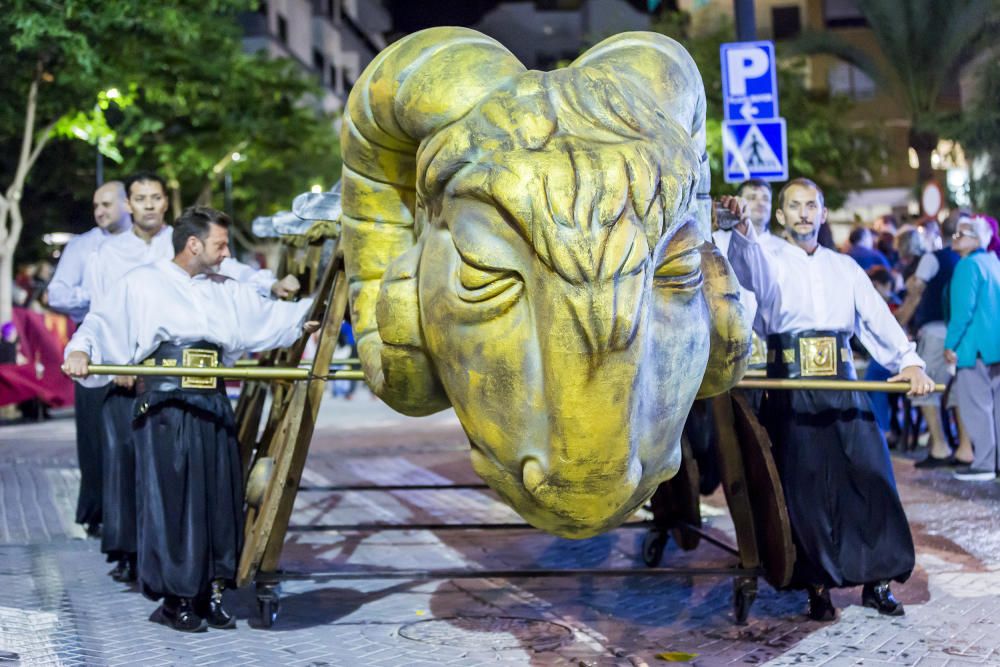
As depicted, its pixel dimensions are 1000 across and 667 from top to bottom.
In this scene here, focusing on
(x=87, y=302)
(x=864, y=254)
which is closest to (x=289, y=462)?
(x=87, y=302)

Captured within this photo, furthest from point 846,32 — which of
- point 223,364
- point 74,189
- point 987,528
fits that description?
point 223,364

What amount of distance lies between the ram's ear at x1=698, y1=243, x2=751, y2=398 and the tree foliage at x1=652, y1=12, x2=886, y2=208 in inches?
790

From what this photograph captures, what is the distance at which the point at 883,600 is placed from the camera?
5.76 meters

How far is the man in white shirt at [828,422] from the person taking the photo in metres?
5.61

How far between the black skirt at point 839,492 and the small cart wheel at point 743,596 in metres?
0.27

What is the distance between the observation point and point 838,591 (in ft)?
20.7

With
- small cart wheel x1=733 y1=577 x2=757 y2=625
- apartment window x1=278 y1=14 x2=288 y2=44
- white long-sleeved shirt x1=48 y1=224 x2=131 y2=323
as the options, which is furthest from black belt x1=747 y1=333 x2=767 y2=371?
apartment window x1=278 y1=14 x2=288 y2=44

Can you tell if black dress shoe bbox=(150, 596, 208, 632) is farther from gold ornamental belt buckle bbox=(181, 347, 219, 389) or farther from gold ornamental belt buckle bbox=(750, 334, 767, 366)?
gold ornamental belt buckle bbox=(750, 334, 767, 366)

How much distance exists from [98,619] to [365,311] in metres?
2.75

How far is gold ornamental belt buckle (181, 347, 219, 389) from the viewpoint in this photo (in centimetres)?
573

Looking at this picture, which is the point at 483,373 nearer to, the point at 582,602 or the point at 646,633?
the point at 646,633

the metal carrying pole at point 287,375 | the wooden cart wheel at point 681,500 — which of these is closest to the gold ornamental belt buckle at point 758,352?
the wooden cart wheel at point 681,500

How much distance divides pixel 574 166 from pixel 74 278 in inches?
224

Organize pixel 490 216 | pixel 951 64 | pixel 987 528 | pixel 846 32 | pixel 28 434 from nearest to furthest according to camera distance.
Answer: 1. pixel 490 216
2. pixel 987 528
3. pixel 28 434
4. pixel 951 64
5. pixel 846 32
